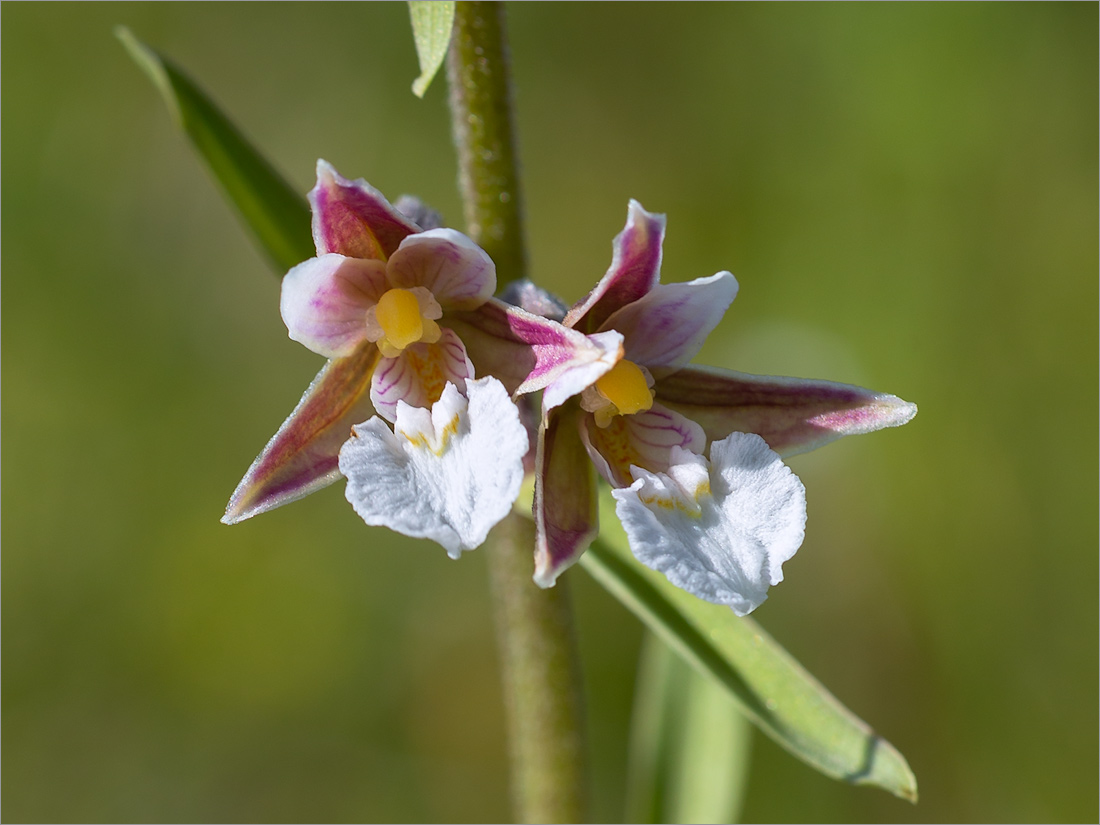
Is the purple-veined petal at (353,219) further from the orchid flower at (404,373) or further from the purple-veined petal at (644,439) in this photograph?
the purple-veined petal at (644,439)

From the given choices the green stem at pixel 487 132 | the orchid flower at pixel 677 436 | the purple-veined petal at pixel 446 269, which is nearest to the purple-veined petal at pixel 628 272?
the orchid flower at pixel 677 436

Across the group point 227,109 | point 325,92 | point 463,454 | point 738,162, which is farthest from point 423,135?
point 463,454

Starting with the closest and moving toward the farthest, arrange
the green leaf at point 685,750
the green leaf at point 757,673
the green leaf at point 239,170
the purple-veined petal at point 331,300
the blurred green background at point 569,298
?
the purple-veined petal at point 331,300 → the green leaf at point 757,673 → the green leaf at point 239,170 → the green leaf at point 685,750 → the blurred green background at point 569,298

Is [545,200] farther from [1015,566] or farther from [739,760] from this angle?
[739,760]

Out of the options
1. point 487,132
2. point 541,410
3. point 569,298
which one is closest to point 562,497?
point 541,410

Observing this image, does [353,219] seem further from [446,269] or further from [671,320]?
[671,320]

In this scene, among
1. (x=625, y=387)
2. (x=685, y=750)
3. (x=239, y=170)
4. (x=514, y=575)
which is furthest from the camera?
(x=685, y=750)

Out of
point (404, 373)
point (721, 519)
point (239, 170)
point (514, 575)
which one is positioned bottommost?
point (514, 575)
